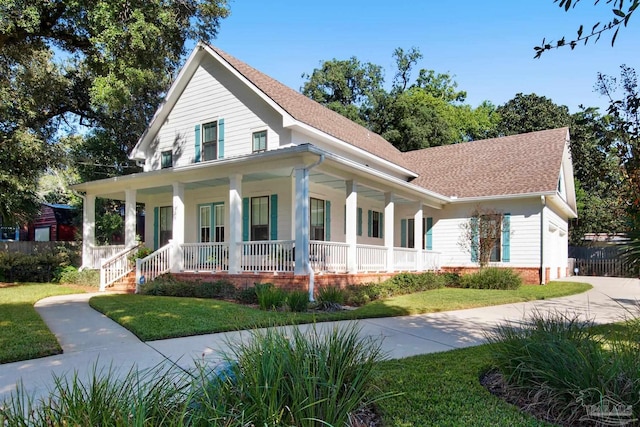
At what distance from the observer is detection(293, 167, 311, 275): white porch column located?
38.3 ft

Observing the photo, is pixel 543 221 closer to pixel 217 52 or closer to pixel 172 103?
pixel 217 52

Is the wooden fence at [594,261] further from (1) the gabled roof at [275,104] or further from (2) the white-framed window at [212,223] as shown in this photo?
(2) the white-framed window at [212,223]

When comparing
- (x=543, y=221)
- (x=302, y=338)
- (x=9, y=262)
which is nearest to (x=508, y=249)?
(x=543, y=221)

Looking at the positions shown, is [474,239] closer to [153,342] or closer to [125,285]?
[125,285]

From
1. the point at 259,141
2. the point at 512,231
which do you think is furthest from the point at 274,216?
the point at 512,231

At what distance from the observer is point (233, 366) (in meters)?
3.38

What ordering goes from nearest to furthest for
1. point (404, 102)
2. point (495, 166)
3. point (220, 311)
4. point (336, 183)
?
point (220, 311) → point (336, 183) → point (495, 166) → point (404, 102)

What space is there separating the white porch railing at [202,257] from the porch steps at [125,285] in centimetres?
188

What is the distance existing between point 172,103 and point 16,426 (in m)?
17.3

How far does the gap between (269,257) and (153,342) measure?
6.41 metres

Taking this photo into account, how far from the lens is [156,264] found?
14.2 m

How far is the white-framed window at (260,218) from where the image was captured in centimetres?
1570

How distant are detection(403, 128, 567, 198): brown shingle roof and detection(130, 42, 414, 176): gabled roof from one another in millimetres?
2843

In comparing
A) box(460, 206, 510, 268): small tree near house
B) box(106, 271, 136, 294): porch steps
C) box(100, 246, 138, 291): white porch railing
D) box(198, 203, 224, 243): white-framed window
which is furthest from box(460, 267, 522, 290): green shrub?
box(100, 246, 138, 291): white porch railing
